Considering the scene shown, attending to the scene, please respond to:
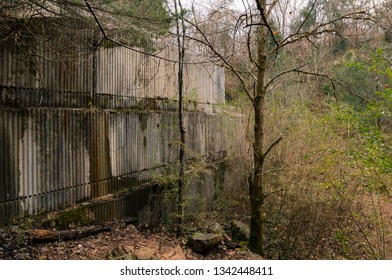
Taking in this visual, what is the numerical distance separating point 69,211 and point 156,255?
4.59ft

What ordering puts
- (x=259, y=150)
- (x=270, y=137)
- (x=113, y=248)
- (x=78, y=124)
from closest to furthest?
(x=113, y=248) < (x=78, y=124) < (x=259, y=150) < (x=270, y=137)

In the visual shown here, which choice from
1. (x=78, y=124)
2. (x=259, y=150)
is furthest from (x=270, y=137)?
(x=78, y=124)

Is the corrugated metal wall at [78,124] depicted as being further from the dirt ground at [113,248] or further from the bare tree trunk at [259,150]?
the bare tree trunk at [259,150]

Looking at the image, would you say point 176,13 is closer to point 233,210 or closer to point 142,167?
point 142,167

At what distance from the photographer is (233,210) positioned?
29.5 feet

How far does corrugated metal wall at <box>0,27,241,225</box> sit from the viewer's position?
14.2 ft

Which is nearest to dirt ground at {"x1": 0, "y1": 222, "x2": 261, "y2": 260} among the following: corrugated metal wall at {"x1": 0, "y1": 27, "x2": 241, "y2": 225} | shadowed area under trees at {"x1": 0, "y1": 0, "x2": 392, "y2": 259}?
shadowed area under trees at {"x1": 0, "y1": 0, "x2": 392, "y2": 259}

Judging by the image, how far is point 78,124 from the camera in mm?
5227

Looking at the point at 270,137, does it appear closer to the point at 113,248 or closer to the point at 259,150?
the point at 259,150

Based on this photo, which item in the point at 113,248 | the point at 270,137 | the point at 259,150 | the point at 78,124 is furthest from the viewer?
the point at 270,137

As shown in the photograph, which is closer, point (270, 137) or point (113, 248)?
point (113, 248)
